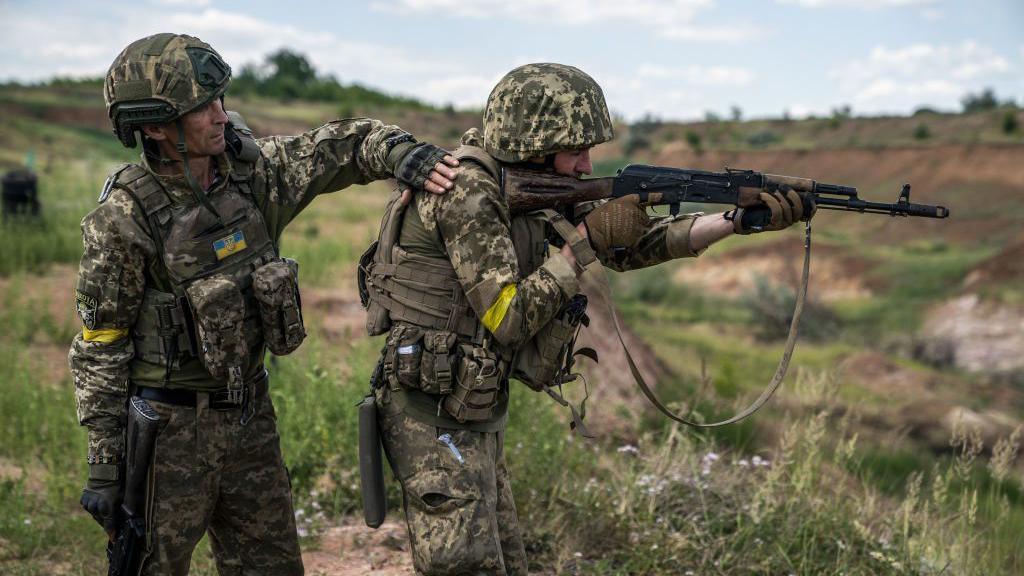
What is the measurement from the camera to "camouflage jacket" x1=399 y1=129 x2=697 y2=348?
123 inches

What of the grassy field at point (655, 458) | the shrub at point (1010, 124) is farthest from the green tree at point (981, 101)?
the grassy field at point (655, 458)

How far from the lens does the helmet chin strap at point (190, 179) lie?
3.20 metres

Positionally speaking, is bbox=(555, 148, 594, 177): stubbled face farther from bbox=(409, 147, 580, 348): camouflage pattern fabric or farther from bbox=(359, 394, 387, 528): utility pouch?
bbox=(359, 394, 387, 528): utility pouch

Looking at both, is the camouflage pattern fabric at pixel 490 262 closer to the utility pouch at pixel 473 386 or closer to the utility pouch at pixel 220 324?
the utility pouch at pixel 473 386

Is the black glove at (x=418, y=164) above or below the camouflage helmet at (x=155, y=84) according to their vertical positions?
below

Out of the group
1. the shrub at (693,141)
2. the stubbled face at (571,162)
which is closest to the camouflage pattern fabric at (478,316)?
the stubbled face at (571,162)

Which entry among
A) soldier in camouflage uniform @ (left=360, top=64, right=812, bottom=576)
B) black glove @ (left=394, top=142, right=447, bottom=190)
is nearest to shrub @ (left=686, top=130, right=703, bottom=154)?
soldier in camouflage uniform @ (left=360, top=64, right=812, bottom=576)

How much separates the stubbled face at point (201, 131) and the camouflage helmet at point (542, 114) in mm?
891

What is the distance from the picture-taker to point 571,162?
3406 millimetres

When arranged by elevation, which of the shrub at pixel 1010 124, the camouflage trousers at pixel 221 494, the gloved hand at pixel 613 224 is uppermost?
the shrub at pixel 1010 124

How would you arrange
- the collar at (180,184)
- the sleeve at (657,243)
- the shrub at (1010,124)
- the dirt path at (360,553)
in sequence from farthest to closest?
1. the shrub at (1010,124)
2. the dirt path at (360,553)
3. the sleeve at (657,243)
4. the collar at (180,184)

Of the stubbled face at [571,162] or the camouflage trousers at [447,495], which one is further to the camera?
the stubbled face at [571,162]

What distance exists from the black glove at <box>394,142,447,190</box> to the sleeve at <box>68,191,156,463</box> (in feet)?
2.79

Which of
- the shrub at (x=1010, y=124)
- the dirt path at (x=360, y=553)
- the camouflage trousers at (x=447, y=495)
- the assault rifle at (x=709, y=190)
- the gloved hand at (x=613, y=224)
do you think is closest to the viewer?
the camouflage trousers at (x=447, y=495)
